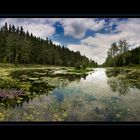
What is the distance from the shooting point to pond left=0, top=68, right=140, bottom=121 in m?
2.59

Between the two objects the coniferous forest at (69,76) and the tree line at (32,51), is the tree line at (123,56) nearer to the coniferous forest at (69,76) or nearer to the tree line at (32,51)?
the coniferous forest at (69,76)

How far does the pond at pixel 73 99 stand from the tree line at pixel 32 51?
0.41 ft

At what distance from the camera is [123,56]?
110 inches

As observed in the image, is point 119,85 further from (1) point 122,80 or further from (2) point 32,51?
(2) point 32,51

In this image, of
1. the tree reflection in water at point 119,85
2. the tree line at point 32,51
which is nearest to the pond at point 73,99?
the tree reflection in water at point 119,85

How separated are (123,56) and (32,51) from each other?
97cm

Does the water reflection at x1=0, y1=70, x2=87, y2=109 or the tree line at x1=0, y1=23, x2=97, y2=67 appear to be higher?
the tree line at x1=0, y1=23, x2=97, y2=67

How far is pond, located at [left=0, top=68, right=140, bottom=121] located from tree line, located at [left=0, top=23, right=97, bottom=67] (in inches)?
5.0

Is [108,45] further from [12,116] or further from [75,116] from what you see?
[12,116]

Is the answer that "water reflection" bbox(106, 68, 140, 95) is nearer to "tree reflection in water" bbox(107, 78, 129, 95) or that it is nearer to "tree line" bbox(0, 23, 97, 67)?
"tree reflection in water" bbox(107, 78, 129, 95)

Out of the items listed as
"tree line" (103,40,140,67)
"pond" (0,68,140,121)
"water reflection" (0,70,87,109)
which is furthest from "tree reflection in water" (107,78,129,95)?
"water reflection" (0,70,87,109)
